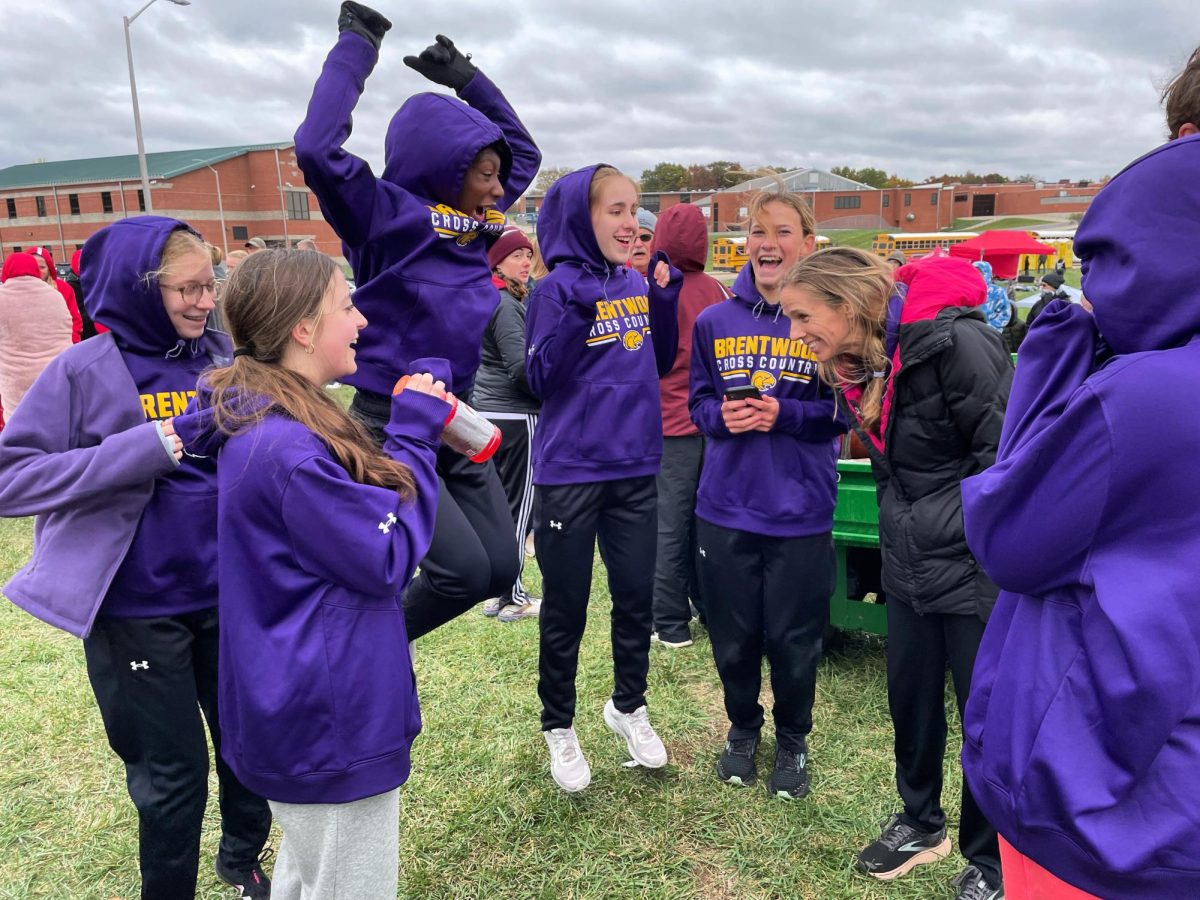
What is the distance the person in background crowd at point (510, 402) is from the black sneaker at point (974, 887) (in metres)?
2.87

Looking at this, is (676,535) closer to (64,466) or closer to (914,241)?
(64,466)

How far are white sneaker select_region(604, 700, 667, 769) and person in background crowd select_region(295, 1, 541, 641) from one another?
1049mm

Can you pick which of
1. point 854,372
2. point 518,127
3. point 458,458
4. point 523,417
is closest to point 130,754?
point 458,458

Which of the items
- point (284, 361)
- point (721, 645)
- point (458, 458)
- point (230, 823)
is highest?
point (284, 361)

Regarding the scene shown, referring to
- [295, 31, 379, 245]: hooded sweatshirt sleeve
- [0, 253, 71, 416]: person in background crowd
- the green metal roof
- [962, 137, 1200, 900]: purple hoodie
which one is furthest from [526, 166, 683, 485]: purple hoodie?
the green metal roof

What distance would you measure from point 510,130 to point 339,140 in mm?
835

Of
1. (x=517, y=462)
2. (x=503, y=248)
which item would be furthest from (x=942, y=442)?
(x=503, y=248)

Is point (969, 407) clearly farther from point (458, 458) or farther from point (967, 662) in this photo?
point (458, 458)

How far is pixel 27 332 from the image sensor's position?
Answer: 18.9 feet

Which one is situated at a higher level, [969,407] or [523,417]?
[969,407]

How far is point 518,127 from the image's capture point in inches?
110

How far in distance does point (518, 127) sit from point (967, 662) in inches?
87.2

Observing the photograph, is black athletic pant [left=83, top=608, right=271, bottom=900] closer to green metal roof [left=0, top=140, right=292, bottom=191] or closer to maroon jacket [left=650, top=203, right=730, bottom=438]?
maroon jacket [left=650, top=203, right=730, bottom=438]

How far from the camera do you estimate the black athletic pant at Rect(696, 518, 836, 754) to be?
3020 mm
